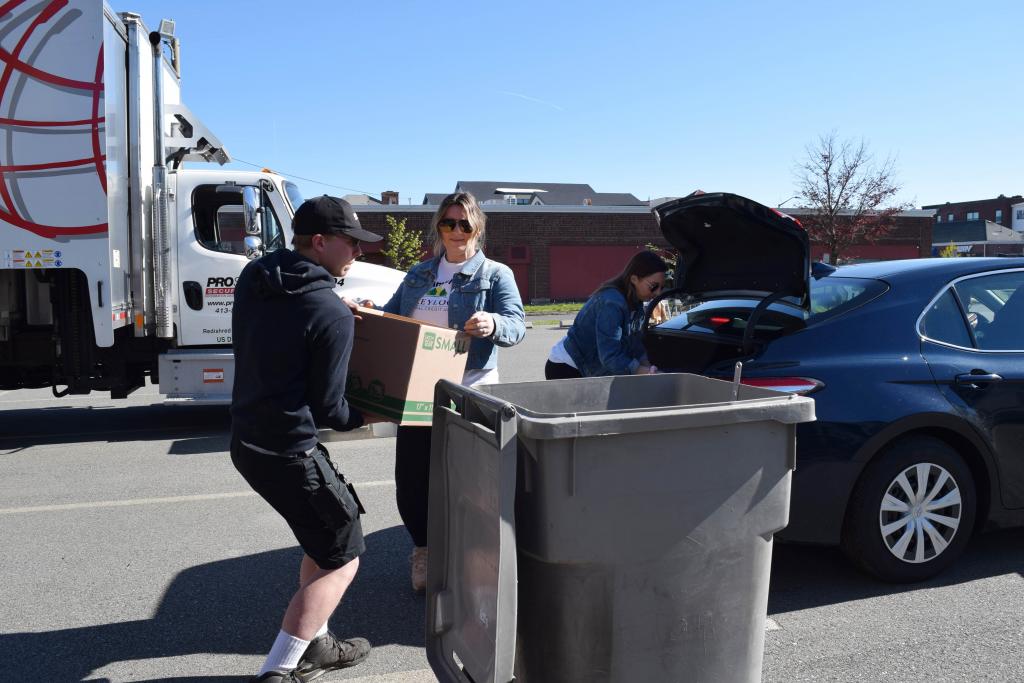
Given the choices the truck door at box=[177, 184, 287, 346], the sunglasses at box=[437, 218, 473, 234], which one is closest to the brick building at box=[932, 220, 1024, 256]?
the truck door at box=[177, 184, 287, 346]

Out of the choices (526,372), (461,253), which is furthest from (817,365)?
(526,372)

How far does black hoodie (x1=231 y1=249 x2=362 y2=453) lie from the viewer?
2.78 meters

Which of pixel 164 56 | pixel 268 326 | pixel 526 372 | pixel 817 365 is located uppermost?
pixel 164 56

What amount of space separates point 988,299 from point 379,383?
320 centimetres

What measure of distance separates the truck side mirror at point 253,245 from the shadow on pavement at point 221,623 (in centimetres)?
392

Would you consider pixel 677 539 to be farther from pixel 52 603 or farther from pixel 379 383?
pixel 52 603

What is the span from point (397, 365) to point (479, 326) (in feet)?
1.41

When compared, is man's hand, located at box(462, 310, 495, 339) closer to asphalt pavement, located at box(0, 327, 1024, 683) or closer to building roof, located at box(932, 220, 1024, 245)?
asphalt pavement, located at box(0, 327, 1024, 683)

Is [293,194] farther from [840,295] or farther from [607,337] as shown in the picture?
[840,295]

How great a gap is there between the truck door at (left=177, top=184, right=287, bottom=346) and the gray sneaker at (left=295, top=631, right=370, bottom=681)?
17.4 feet

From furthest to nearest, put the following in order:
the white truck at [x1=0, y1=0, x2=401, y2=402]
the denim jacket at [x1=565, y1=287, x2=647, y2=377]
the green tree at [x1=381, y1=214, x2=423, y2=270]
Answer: the green tree at [x1=381, y1=214, x2=423, y2=270] → the white truck at [x1=0, y1=0, x2=401, y2=402] → the denim jacket at [x1=565, y1=287, x2=647, y2=377]

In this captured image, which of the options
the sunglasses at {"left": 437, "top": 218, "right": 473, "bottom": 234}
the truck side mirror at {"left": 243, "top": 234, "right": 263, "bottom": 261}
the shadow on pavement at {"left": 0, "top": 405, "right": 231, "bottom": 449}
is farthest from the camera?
the shadow on pavement at {"left": 0, "top": 405, "right": 231, "bottom": 449}

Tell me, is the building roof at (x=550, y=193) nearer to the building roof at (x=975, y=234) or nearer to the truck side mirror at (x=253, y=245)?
the building roof at (x=975, y=234)

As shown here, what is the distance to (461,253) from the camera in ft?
→ 12.8
